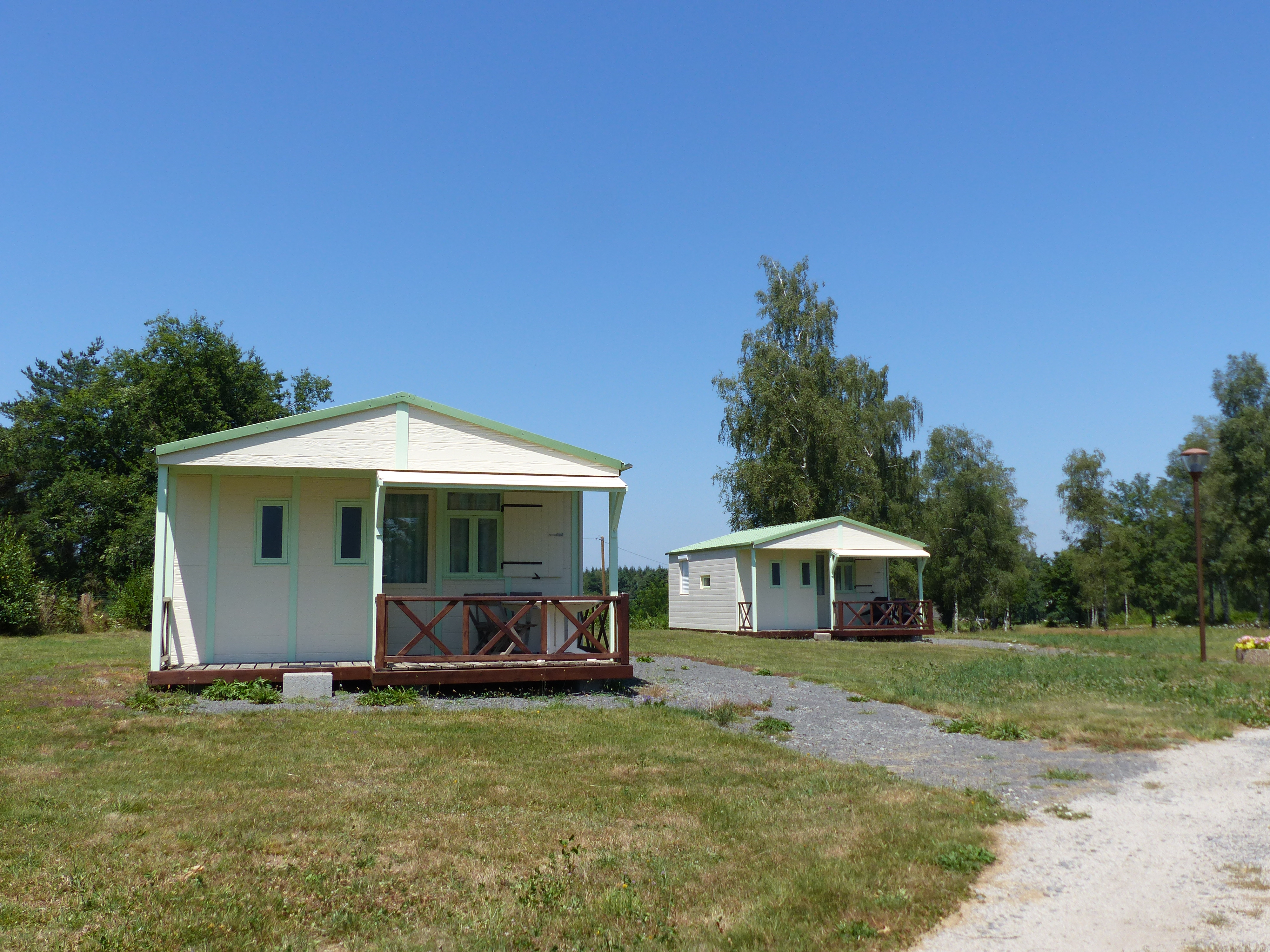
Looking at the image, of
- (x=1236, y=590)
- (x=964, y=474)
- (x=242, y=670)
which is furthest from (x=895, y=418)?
(x=242, y=670)

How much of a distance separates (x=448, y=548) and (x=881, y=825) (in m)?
8.32

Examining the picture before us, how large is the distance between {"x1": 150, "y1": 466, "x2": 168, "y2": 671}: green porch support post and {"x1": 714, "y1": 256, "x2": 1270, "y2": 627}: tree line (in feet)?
83.4

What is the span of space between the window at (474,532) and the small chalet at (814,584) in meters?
13.0

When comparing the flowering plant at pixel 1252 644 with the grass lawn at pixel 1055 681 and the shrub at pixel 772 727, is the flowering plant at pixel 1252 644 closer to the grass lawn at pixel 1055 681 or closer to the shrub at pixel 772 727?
the grass lawn at pixel 1055 681

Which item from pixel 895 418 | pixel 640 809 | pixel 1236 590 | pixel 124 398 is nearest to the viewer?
pixel 640 809

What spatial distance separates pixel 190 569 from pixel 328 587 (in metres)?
1.65

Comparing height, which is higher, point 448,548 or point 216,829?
point 448,548

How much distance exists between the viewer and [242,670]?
11.2 m

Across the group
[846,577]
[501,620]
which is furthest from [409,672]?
[846,577]

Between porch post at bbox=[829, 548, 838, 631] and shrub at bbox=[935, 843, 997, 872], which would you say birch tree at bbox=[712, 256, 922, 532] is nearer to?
porch post at bbox=[829, 548, 838, 631]

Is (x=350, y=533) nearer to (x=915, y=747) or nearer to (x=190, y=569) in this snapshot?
(x=190, y=569)

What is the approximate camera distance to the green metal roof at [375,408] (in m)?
11.1

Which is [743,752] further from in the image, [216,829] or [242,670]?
[242,670]

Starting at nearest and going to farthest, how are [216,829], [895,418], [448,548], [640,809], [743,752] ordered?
[216,829], [640,809], [743,752], [448,548], [895,418]
